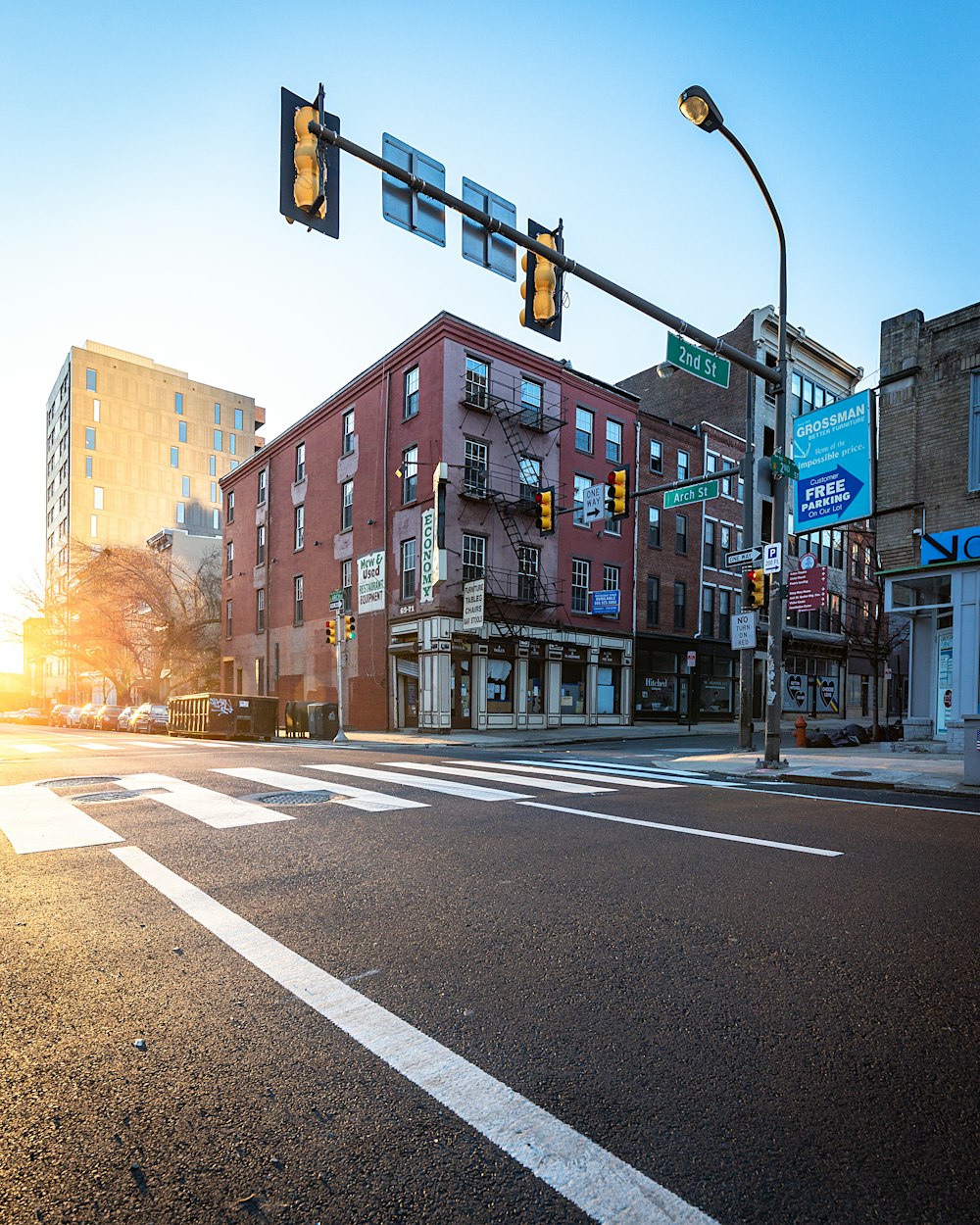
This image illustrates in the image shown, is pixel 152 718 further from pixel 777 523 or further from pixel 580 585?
pixel 777 523

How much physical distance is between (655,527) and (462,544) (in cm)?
1213

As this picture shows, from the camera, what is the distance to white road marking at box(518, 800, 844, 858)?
6.40 metres

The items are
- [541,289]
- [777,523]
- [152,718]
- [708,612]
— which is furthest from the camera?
[708,612]

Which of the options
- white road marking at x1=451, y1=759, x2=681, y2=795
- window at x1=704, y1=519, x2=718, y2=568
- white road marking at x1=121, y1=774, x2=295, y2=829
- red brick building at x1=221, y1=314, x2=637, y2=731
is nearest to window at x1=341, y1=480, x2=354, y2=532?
red brick building at x1=221, y1=314, x2=637, y2=731

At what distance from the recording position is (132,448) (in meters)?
84.8

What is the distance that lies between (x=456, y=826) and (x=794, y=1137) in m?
5.07

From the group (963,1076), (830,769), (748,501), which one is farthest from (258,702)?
(963,1076)

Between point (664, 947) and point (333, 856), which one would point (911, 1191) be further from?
point (333, 856)

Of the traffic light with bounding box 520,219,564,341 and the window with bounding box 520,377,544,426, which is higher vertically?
the window with bounding box 520,377,544,426

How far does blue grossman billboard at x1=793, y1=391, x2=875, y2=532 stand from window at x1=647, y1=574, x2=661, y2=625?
21109 millimetres

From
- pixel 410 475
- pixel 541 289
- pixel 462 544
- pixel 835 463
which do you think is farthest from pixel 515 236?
pixel 410 475

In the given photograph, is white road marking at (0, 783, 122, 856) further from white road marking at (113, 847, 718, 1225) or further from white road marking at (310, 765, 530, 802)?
white road marking at (310, 765, 530, 802)

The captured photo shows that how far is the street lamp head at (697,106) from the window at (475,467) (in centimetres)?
1842

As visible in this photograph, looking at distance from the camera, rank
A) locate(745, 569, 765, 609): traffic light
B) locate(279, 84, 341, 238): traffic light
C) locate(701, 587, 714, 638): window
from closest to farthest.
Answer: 1. locate(279, 84, 341, 238): traffic light
2. locate(745, 569, 765, 609): traffic light
3. locate(701, 587, 714, 638): window
